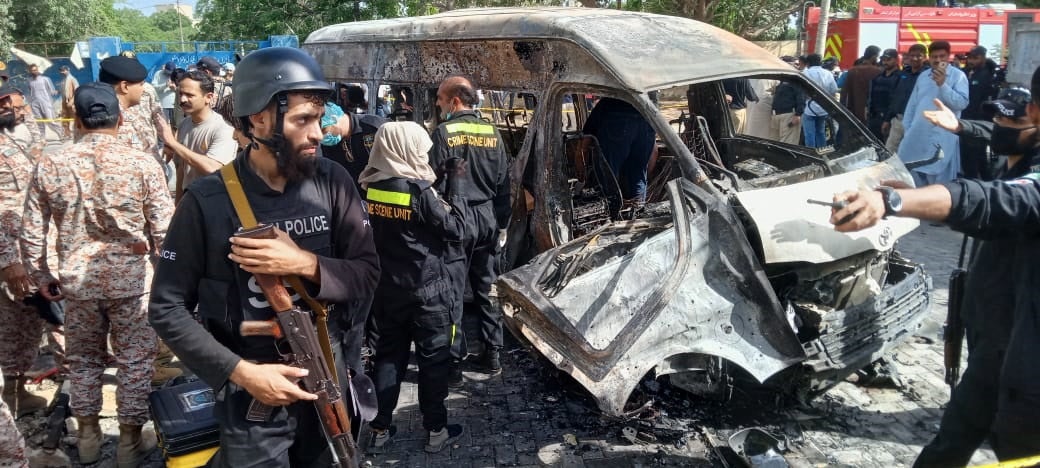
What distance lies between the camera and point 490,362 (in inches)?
180

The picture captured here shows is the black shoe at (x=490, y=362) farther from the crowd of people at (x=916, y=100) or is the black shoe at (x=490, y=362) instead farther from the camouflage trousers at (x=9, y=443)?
the crowd of people at (x=916, y=100)

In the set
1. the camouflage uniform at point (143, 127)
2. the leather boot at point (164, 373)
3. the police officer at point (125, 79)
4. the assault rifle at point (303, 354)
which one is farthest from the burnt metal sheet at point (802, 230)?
the camouflage uniform at point (143, 127)

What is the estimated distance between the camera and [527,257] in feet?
15.3

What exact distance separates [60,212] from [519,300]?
230cm

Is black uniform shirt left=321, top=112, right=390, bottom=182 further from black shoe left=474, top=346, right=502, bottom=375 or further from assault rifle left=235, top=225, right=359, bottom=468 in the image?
assault rifle left=235, top=225, right=359, bottom=468

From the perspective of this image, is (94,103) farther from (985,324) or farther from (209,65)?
(209,65)

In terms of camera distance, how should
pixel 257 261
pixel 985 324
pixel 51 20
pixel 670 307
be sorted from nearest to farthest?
1. pixel 257 261
2. pixel 985 324
3. pixel 670 307
4. pixel 51 20

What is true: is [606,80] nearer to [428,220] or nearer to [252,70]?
[428,220]

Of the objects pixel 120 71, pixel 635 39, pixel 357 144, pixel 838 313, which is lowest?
pixel 838 313

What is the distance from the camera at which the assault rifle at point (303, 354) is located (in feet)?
6.29

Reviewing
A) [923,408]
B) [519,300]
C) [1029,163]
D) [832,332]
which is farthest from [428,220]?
[923,408]

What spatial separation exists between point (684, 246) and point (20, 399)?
12.9ft

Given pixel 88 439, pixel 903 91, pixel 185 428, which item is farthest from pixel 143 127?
pixel 903 91

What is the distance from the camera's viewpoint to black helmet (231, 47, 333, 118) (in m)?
1.93
